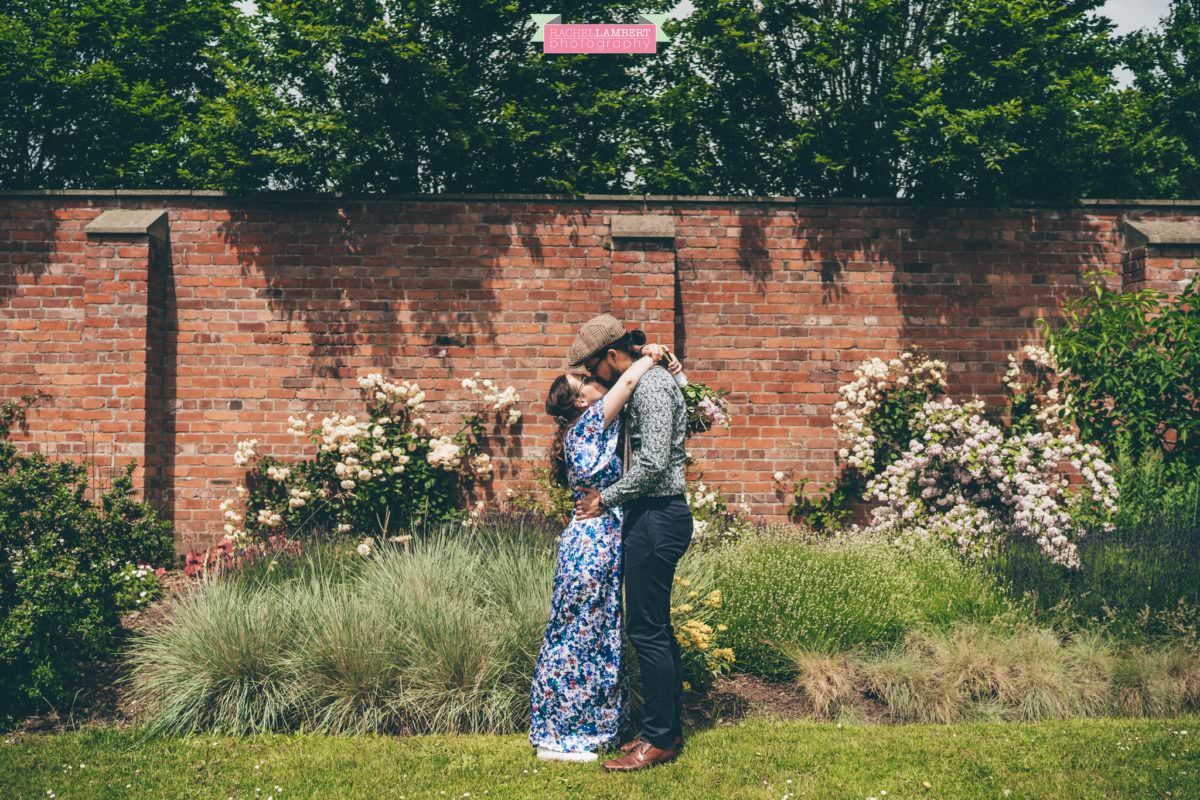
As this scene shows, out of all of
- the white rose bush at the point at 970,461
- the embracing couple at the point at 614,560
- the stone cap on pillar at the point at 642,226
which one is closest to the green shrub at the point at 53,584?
the embracing couple at the point at 614,560

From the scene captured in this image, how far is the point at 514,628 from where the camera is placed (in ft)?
15.3

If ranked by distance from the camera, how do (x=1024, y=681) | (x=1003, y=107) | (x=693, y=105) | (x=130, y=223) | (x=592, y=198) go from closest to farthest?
(x=1024, y=681) < (x=1003, y=107) < (x=130, y=223) < (x=592, y=198) < (x=693, y=105)

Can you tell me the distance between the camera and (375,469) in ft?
24.0

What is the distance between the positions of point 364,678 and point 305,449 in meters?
3.59

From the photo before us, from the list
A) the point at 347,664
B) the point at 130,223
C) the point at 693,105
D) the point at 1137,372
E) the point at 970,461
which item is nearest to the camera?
the point at 347,664

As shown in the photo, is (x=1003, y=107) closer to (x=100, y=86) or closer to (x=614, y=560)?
(x=614, y=560)

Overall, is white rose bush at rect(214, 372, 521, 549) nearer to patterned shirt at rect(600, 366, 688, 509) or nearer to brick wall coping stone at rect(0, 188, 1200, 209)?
brick wall coping stone at rect(0, 188, 1200, 209)

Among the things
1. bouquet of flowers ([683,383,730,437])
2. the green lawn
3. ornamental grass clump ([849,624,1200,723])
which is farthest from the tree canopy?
the green lawn

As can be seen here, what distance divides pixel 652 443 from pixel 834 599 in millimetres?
2090

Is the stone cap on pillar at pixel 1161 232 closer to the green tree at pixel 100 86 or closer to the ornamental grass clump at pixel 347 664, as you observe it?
the ornamental grass clump at pixel 347 664

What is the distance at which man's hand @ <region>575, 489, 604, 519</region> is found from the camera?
4113mm

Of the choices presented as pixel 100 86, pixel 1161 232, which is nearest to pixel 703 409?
pixel 1161 232

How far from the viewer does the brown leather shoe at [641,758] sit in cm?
391

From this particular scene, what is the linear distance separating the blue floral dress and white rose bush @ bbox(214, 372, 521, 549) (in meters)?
3.29
